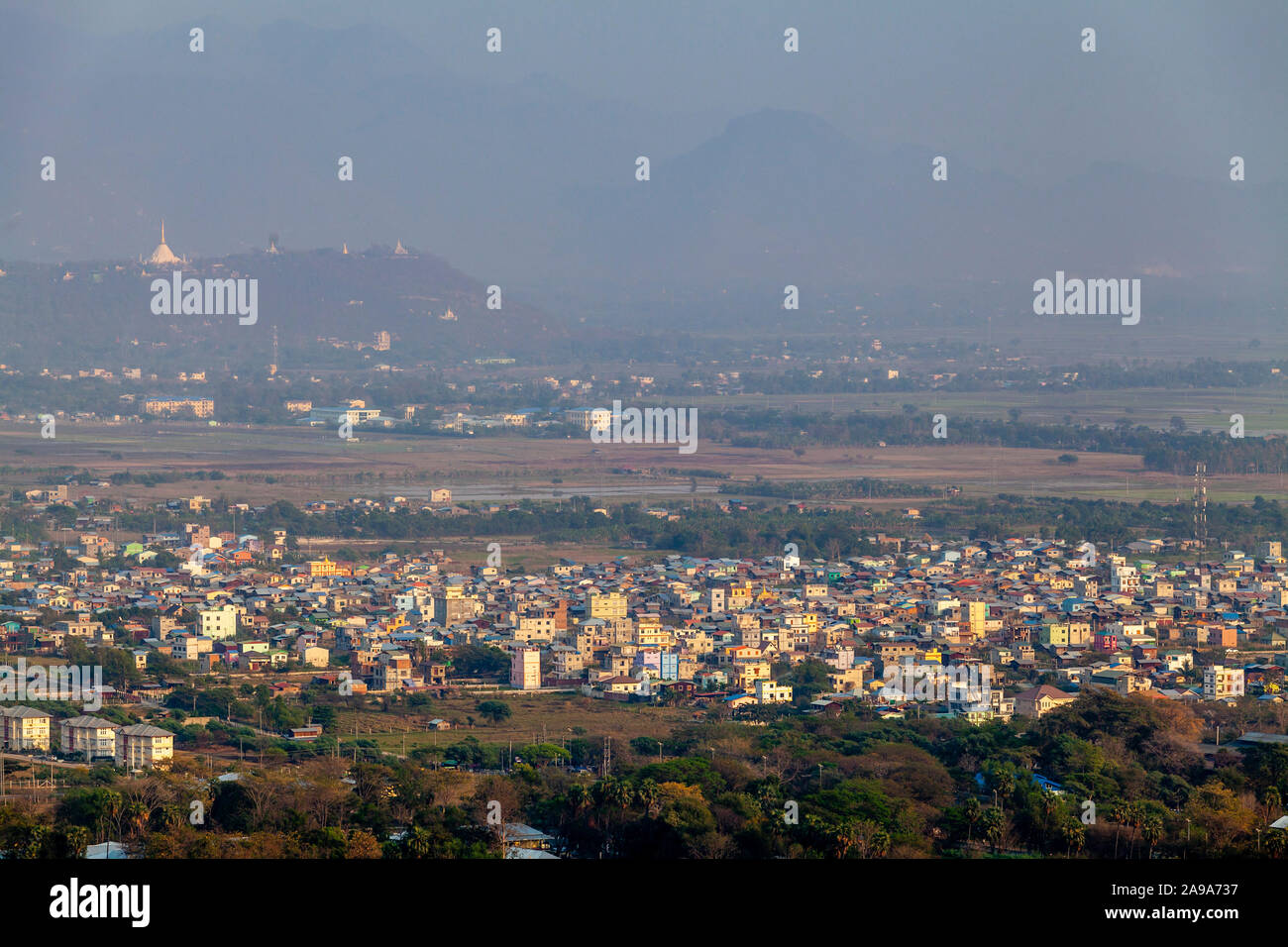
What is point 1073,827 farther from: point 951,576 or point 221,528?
point 221,528

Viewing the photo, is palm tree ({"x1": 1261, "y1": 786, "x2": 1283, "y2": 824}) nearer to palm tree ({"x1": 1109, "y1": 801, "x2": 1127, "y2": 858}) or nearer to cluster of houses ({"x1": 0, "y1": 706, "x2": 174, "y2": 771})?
palm tree ({"x1": 1109, "y1": 801, "x2": 1127, "y2": 858})

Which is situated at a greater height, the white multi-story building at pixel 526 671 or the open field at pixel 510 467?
the open field at pixel 510 467

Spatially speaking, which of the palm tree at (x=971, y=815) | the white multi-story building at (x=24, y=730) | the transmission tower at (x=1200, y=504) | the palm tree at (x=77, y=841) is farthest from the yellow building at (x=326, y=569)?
the palm tree at (x=971, y=815)

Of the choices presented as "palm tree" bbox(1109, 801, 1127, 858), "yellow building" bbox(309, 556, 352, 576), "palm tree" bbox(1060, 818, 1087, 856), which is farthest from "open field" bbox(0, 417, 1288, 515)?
"palm tree" bbox(1060, 818, 1087, 856)

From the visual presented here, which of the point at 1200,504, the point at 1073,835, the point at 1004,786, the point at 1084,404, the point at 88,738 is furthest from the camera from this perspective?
the point at 1084,404

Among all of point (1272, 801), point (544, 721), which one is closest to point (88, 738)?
point (544, 721)

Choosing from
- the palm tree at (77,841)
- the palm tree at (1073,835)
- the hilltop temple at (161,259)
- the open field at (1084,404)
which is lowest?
the palm tree at (1073,835)

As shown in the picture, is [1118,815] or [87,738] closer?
[1118,815]

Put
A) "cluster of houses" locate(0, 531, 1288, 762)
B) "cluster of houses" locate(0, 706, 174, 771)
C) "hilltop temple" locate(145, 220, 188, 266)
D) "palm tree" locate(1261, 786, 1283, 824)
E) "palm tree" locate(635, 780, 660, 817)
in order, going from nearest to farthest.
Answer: "palm tree" locate(635, 780, 660, 817)
"palm tree" locate(1261, 786, 1283, 824)
"cluster of houses" locate(0, 706, 174, 771)
"cluster of houses" locate(0, 531, 1288, 762)
"hilltop temple" locate(145, 220, 188, 266)

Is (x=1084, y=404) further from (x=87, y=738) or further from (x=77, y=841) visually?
A: (x=77, y=841)

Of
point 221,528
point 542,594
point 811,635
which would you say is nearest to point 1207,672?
point 811,635

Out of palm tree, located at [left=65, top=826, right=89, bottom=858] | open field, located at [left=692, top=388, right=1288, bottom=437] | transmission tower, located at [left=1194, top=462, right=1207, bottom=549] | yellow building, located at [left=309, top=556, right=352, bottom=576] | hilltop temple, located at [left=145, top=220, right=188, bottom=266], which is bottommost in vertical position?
palm tree, located at [left=65, top=826, right=89, bottom=858]

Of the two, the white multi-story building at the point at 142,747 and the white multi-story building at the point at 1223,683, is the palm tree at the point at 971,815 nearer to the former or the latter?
the white multi-story building at the point at 142,747
